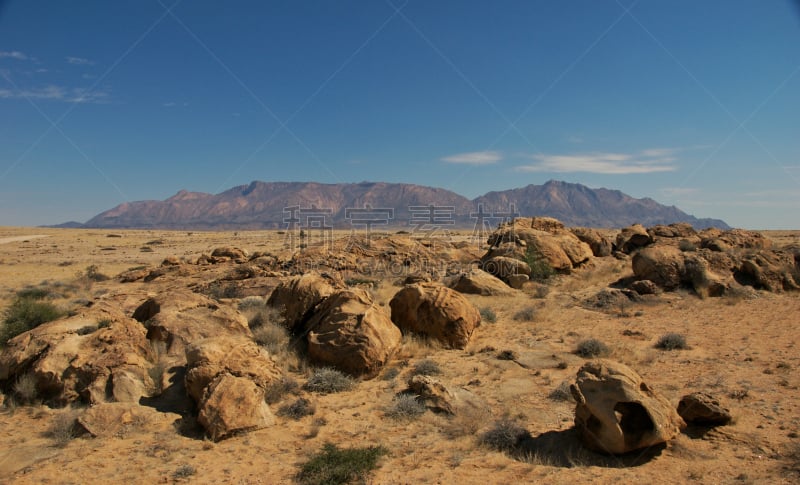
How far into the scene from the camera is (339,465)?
559 cm

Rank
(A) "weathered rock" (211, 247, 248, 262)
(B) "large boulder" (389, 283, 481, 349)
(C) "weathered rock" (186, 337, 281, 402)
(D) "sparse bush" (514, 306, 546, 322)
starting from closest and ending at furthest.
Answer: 1. (C) "weathered rock" (186, 337, 281, 402)
2. (B) "large boulder" (389, 283, 481, 349)
3. (D) "sparse bush" (514, 306, 546, 322)
4. (A) "weathered rock" (211, 247, 248, 262)

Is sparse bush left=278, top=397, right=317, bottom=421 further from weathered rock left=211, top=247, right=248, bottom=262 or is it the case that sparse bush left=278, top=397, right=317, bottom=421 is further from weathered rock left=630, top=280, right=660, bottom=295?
weathered rock left=211, top=247, right=248, bottom=262

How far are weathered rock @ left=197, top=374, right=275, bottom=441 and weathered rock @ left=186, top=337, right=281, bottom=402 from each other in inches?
9.1

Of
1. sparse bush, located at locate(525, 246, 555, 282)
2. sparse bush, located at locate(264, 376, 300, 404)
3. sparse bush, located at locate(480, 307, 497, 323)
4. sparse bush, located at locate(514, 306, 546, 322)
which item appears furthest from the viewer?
sparse bush, located at locate(525, 246, 555, 282)

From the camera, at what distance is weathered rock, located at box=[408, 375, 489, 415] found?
24.2 ft

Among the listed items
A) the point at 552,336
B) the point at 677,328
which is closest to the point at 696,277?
the point at 677,328

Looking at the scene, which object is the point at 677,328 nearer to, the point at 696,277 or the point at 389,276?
the point at 696,277

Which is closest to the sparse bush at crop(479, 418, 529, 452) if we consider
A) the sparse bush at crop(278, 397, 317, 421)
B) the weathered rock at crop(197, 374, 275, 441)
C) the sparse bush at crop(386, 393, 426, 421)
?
the sparse bush at crop(386, 393, 426, 421)

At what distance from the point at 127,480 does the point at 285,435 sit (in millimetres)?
2038

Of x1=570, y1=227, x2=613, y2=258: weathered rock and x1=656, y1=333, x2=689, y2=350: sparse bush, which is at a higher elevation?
x1=570, y1=227, x2=613, y2=258: weathered rock

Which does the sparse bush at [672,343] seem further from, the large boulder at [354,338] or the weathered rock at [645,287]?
the large boulder at [354,338]

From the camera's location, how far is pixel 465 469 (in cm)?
572

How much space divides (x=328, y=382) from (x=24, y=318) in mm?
8027

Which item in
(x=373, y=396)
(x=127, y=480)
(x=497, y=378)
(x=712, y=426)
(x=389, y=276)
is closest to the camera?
(x=127, y=480)
